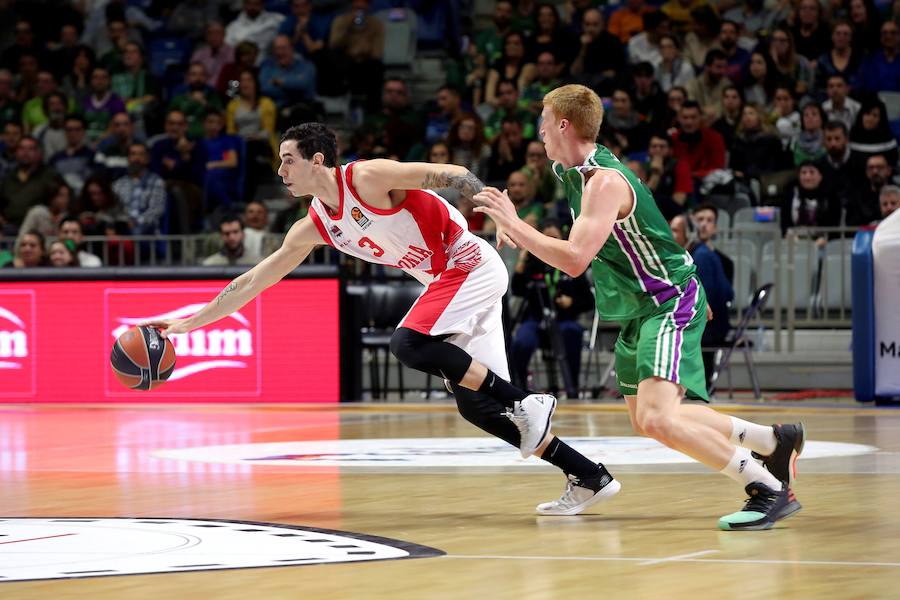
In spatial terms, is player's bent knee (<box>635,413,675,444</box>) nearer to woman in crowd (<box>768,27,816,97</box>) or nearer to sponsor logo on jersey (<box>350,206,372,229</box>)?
sponsor logo on jersey (<box>350,206,372,229</box>)

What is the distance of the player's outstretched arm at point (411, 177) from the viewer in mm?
6176

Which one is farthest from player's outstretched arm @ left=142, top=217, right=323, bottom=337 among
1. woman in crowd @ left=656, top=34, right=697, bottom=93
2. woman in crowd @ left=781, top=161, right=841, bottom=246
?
woman in crowd @ left=656, top=34, right=697, bottom=93

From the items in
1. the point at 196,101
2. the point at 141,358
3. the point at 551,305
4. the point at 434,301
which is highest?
the point at 196,101

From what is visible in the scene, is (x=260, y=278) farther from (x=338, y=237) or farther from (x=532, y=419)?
(x=532, y=419)

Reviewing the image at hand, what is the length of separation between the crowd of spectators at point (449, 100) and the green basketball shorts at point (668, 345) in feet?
28.7

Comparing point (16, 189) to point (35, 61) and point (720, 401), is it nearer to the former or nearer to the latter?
point (35, 61)

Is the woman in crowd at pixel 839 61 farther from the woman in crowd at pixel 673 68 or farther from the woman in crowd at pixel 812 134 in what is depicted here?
the woman in crowd at pixel 673 68

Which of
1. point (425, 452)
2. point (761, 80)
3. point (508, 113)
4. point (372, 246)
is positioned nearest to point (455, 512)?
point (372, 246)

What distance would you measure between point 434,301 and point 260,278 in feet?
2.69

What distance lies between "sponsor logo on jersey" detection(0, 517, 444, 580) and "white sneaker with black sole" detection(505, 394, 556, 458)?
3.16ft

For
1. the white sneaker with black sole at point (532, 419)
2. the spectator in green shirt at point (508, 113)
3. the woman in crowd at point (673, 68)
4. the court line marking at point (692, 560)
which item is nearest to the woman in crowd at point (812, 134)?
the woman in crowd at point (673, 68)

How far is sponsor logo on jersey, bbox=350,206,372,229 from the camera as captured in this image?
255 inches

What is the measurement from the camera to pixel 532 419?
619 cm

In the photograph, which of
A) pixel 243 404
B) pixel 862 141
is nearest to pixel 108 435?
pixel 243 404
